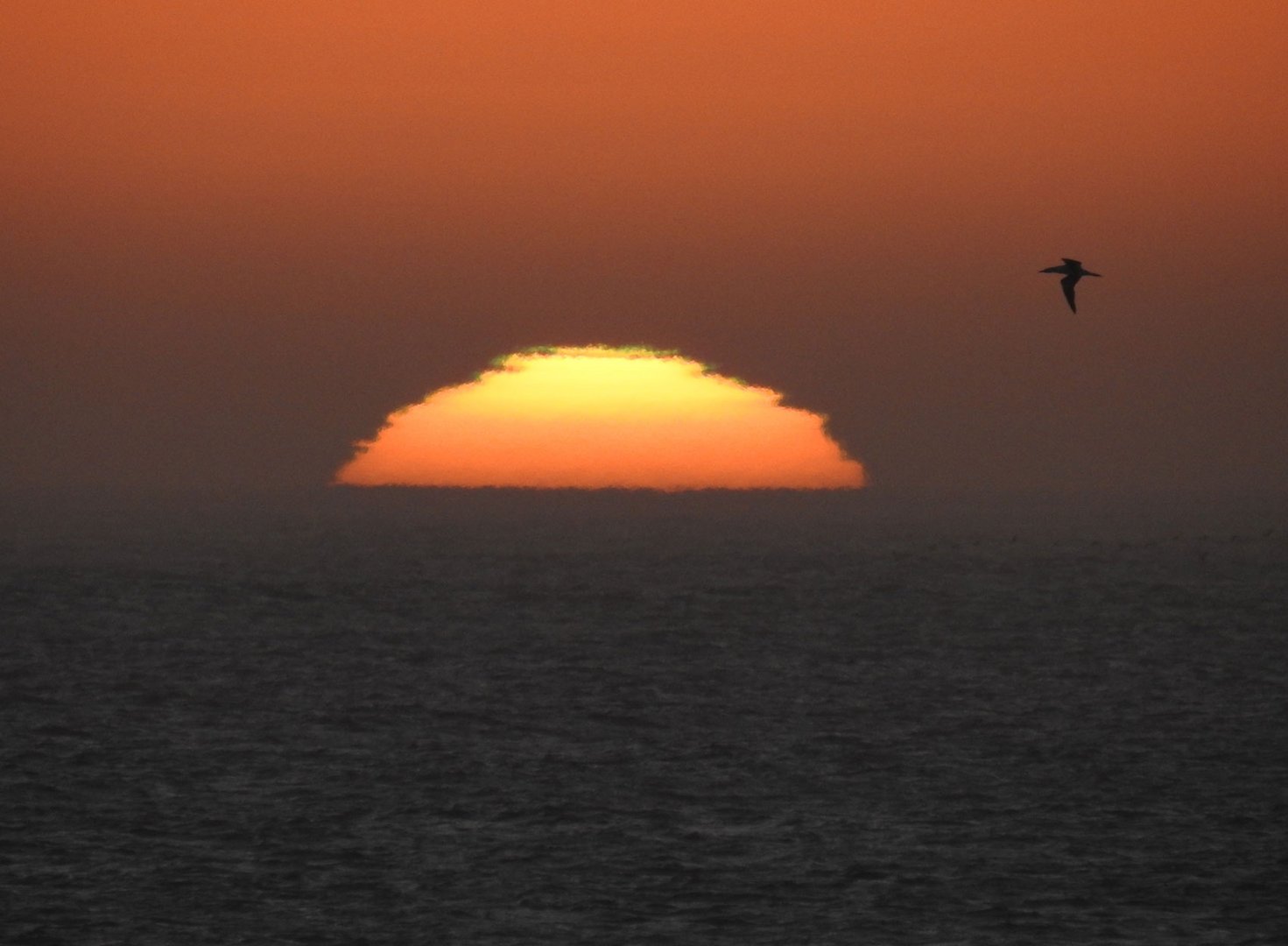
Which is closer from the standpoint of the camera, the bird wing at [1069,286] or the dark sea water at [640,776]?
the dark sea water at [640,776]

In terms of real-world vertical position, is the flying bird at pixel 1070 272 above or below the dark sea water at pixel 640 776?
above

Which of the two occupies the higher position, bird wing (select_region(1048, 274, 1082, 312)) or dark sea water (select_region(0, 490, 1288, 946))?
bird wing (select_region(1048, 274, 1082, 312))

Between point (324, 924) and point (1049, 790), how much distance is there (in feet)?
63.5

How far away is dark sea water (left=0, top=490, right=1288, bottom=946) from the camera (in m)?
31.8

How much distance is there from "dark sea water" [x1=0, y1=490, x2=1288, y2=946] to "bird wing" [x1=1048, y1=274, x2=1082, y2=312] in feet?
36.5

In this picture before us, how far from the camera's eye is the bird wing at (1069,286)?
133 ft

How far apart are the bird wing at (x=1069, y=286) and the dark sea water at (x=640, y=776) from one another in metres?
11.1

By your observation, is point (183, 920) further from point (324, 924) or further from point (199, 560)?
point (199, 560)

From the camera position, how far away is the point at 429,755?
48.1 metres

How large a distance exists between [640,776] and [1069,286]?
15256 mm

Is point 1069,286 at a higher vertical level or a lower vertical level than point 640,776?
higher

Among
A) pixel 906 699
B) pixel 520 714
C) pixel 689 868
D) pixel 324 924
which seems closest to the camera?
pixel 324 924

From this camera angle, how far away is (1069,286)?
136 ft

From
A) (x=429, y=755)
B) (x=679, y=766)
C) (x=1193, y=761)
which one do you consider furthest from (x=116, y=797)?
(x=1193, y=761)
